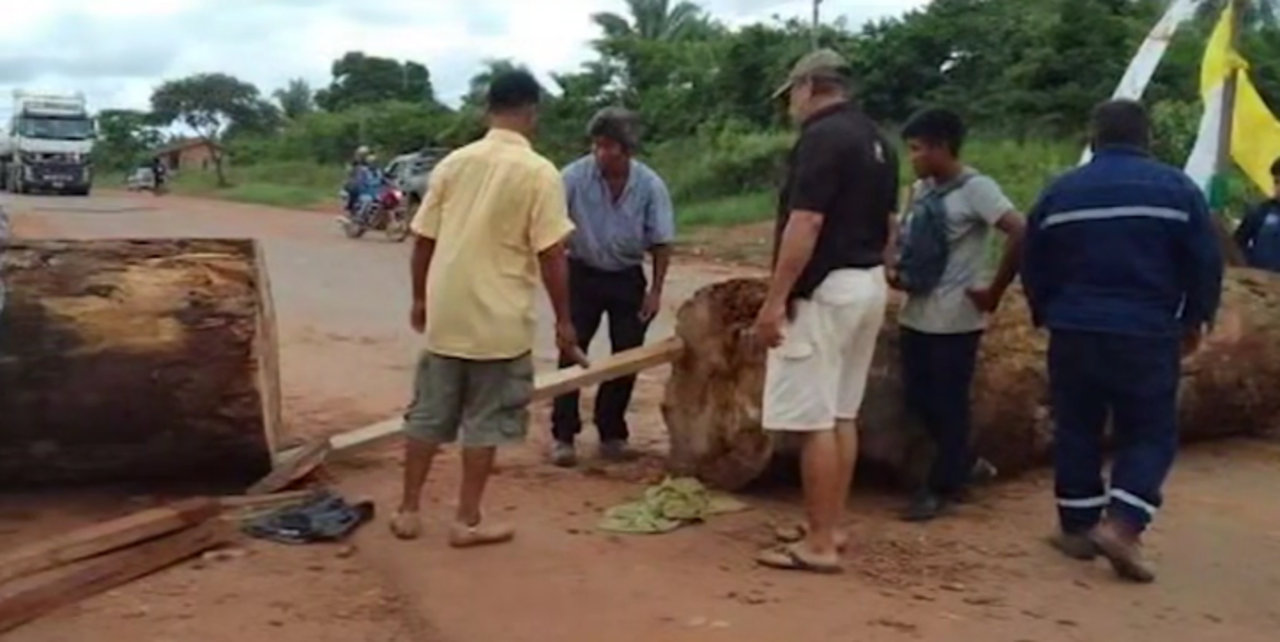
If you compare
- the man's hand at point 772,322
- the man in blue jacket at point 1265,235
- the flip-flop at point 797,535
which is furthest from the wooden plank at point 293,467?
the man in blue jacket at point 1265,235

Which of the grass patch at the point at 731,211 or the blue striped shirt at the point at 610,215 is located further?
the grass patch at the point at 731,211

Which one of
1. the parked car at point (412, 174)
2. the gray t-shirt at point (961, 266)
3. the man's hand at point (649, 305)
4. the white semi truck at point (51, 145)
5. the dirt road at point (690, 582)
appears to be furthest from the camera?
the white semi truck at point (51, 145)

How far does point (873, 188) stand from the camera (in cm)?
514

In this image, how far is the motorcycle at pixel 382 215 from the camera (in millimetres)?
23203

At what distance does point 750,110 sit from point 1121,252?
26.1m

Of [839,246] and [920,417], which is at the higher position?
[839,246]

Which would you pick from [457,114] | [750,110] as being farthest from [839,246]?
[457,114]

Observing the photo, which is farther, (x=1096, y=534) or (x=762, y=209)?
(x=762, y=209)

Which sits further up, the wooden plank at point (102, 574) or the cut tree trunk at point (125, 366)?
the cut tree trunk at point (125, 366)

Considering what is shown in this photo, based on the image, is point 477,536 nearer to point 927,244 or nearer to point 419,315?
point 419,315

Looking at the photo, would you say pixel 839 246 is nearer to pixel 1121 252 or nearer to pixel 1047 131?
pixel 1121 252

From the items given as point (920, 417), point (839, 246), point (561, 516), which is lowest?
point (561, 516)

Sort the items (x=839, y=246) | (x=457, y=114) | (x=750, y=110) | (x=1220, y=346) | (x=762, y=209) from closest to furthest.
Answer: (x=839, y=246)
(x=1220, y=346)
(x=762, y=209)
(x=750, y=110)
(x=457, y=114)

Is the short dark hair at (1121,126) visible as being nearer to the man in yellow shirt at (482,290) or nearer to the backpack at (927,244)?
the backpack at (927,244)
